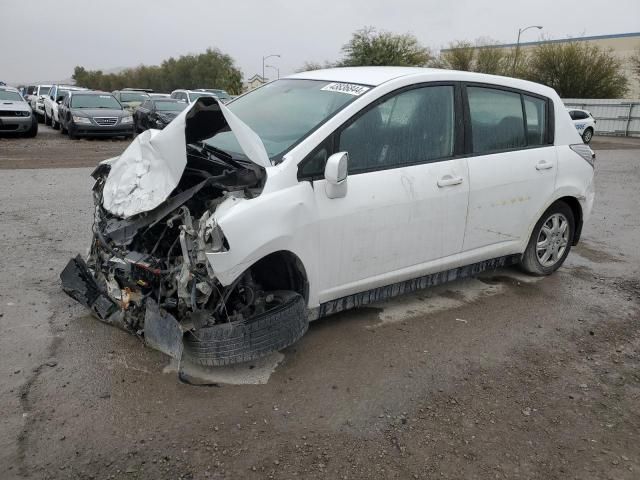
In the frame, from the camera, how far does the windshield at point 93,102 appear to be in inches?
728

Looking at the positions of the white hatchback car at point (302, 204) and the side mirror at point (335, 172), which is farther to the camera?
the side mirror at point (335, 172)

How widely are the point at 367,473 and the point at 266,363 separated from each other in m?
1.17

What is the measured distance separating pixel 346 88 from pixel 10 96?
18114 mm

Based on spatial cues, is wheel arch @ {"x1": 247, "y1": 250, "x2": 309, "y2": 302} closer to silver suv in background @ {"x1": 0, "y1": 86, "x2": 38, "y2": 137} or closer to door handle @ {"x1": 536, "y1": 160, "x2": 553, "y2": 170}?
door handle @ {"x1": 536, "y1": 160, "x2": 553, "y2": 170}

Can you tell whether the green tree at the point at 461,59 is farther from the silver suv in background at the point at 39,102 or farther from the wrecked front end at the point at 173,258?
the wrecked front end at the point at 173,258

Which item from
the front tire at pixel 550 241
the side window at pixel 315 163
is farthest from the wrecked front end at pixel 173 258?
the front tire at pixel 550 241

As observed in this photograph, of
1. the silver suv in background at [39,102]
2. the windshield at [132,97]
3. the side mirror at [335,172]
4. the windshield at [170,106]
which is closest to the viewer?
the side mirror at [335,172]

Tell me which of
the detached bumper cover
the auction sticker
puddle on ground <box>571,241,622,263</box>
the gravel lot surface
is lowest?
the gravel lot surface

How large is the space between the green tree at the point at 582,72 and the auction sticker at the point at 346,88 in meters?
39.9

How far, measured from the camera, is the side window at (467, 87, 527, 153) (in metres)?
4.47

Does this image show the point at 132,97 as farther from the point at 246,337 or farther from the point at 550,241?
the point at 246,337

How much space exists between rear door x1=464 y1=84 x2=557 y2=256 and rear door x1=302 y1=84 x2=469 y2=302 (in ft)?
0.56

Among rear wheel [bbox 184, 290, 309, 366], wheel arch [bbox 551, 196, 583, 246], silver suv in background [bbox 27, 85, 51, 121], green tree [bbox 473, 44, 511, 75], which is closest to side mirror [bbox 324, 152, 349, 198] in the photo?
rear wheel [bbox 184, 290, 309, 366]

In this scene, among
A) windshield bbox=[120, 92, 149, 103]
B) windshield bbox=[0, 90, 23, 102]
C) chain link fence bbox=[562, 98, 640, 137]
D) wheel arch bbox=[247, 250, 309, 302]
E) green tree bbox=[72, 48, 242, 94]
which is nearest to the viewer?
wheel arch bbox=[247, 250, 309, 302]
